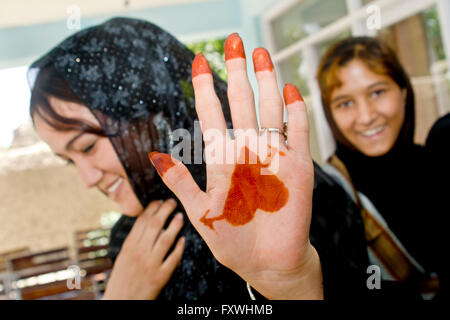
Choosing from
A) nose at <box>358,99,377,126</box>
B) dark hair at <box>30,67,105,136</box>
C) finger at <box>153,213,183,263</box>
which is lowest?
finger at <box>153,213,183,263</box>

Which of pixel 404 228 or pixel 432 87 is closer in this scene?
pixel 404 228

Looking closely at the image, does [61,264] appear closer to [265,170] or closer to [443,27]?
[265,170]

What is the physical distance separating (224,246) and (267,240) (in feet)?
0.14

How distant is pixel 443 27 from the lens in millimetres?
1168

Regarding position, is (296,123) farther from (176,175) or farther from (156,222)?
(156,222)

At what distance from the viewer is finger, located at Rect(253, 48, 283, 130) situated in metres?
0.39

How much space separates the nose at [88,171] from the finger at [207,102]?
9.7 inches

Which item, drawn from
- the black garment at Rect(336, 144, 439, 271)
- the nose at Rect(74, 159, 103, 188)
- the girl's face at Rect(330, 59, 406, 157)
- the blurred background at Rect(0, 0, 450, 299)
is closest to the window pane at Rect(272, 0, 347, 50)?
the blurred background at Rect(0, 0, 450, 299)

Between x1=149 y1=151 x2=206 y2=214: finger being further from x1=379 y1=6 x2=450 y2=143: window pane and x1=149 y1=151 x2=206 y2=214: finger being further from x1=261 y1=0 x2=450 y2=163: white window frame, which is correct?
x1=379 y1=6 x2=450 y2=143: window pane

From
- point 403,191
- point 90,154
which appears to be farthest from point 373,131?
point 90,154

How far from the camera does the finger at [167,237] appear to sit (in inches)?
22.7

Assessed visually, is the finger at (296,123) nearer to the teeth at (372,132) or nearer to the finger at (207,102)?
the finger at (207,102)

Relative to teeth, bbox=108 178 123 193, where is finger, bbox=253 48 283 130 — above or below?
above

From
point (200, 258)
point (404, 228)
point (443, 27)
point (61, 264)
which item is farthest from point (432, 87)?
point (61, 264)
